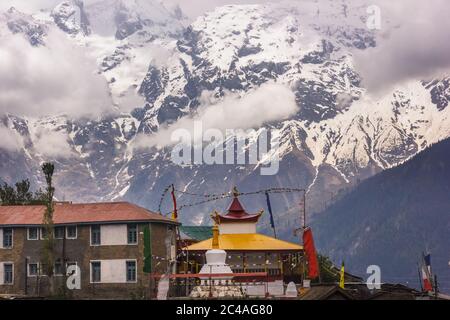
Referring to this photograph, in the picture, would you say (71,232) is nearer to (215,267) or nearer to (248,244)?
(215,267)

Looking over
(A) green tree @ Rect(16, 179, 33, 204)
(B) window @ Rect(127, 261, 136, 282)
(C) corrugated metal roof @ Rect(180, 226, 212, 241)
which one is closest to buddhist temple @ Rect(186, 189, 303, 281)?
(B) window @ Rect(127, 261, 136, 282)

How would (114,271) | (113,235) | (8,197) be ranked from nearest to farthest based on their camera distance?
1. (114,271)
2. (113,235)
3. (8,197)

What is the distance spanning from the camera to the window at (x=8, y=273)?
119 meters

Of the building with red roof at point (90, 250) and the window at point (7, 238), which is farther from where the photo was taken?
the window at point (7, 238)

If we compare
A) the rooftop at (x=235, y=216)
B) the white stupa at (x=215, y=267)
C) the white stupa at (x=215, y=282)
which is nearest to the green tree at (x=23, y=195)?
the rooftop at (x=235, y=216)

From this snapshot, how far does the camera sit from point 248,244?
129 metres

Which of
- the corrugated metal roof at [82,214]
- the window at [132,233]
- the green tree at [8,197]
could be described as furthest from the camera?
the green tree at [8,197]

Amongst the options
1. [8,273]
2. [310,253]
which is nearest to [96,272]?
[8,273]

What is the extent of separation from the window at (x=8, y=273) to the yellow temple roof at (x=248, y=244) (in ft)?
69.7

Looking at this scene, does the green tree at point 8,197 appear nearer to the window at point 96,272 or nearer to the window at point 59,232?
the window at point 59,232

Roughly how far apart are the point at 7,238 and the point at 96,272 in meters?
11.7
